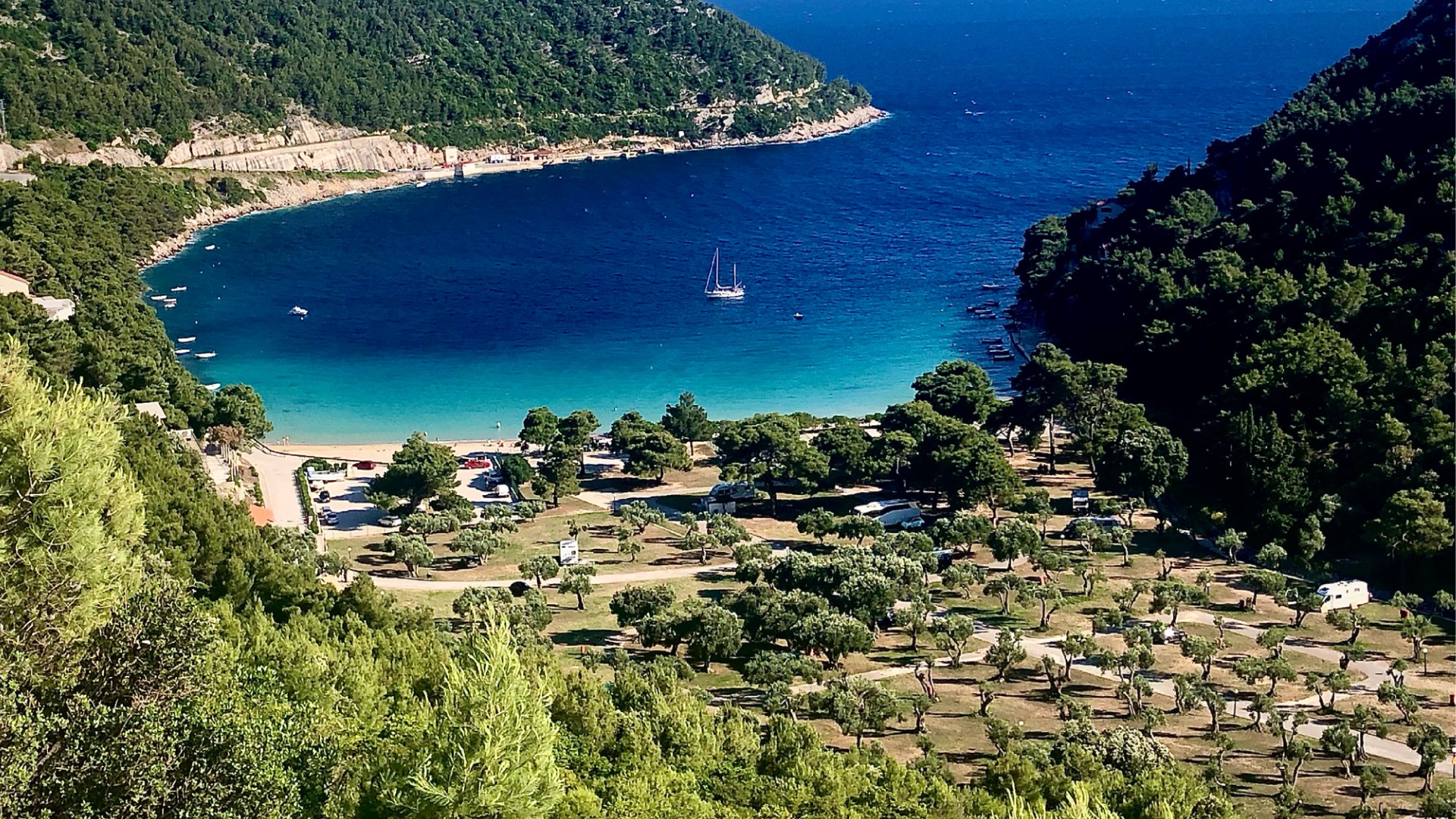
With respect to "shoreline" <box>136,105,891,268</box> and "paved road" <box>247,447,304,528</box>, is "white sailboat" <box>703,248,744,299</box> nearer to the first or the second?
"paved road" <box>247,447,304,528</box>

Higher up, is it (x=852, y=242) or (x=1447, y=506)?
(x=852, y=242)

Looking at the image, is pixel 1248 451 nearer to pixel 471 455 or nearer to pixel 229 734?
pixel 471 455

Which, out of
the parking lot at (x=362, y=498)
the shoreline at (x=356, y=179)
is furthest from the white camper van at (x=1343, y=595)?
the shoreline at (x=356, y=179)

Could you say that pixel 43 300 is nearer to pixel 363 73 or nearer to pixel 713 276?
pixel 713 276

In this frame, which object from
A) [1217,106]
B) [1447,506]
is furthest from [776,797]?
[1217,106]

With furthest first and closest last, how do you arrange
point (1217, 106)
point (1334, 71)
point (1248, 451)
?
point (1217, 106)
point (1334, 71)
point (1248, 451)

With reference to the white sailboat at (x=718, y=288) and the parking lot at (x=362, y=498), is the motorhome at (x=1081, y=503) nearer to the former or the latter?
the parking lot at (x=362, y=498)
